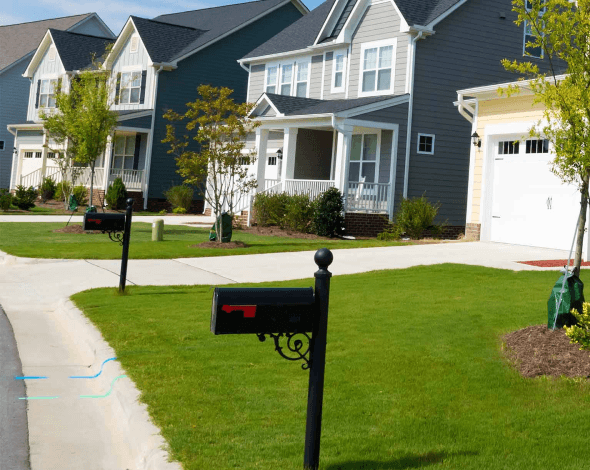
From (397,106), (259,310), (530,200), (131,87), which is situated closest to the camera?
(259,310)

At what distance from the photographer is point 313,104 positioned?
2592cm

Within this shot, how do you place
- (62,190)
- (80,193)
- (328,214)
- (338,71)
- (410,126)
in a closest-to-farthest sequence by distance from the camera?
(328,214) → (410,126) → (338,71) → (80,193) → (62,190)

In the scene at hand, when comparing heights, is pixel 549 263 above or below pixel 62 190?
below

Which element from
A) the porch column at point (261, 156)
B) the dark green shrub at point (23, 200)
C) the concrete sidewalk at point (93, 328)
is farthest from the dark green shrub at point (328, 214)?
the dark green shrub at point (23, 200)

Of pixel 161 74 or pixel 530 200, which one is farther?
pixel 161 74

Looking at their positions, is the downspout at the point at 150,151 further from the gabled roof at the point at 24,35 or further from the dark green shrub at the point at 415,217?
the dark green shrub at the point at 415,217

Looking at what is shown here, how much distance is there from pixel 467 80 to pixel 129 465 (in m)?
21.6

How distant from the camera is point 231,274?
13625 mm

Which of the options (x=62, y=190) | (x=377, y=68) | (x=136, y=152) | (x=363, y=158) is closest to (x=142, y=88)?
(x=136, y=152)

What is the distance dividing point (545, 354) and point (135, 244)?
12830 mm

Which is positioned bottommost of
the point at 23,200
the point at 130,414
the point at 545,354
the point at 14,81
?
the point at 130,414

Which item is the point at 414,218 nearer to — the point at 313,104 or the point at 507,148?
the point at 507,148

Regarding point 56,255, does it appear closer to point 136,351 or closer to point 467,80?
point 136,351

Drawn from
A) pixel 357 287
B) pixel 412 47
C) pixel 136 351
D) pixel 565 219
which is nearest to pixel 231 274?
pixel 357 287
